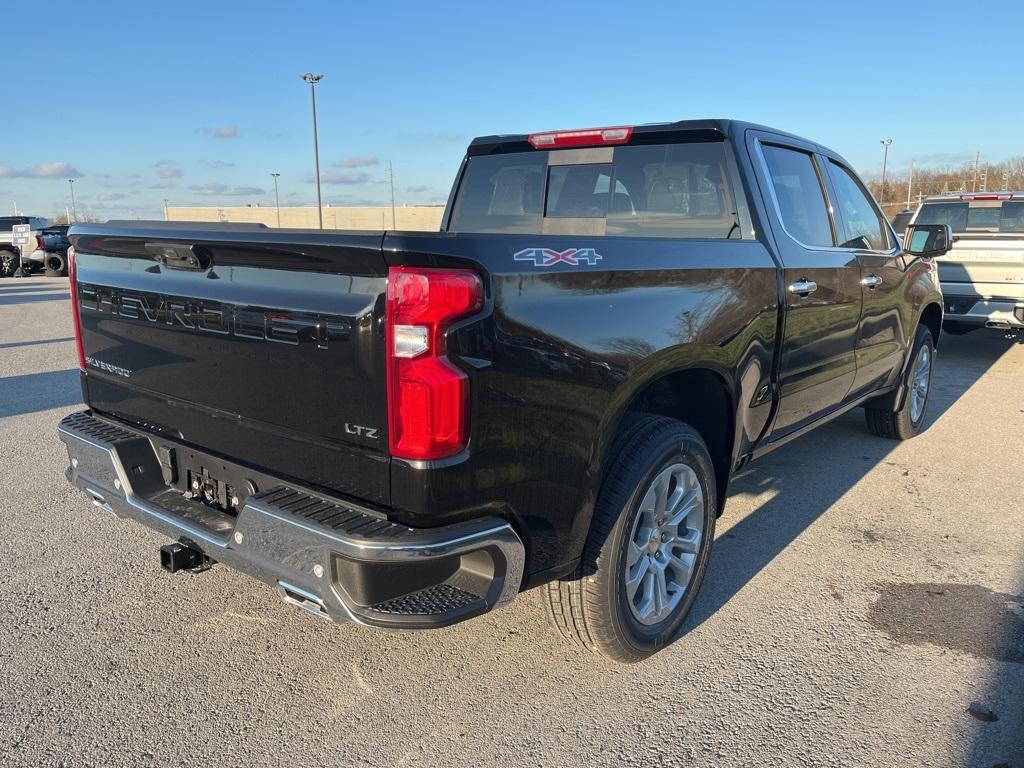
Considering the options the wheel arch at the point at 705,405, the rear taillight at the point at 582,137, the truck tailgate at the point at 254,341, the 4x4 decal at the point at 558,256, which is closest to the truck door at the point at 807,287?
the wheel arch at the point at 705,405

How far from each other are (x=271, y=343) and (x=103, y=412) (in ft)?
4.31

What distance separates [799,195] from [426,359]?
2.70 m

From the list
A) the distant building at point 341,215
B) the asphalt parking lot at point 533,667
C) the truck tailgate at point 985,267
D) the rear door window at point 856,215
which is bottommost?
the asphalt parking lot at point 533,667

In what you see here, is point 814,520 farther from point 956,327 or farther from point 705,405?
point 956,327

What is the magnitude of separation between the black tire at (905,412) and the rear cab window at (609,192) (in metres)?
2.84

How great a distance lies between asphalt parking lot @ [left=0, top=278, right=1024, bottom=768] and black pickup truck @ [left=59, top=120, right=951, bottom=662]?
32 cm

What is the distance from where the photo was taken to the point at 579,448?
2.39 m

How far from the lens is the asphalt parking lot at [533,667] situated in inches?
97.2

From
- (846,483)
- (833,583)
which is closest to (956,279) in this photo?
(846,483)

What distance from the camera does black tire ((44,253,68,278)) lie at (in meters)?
23.9

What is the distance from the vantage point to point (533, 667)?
2904 mm

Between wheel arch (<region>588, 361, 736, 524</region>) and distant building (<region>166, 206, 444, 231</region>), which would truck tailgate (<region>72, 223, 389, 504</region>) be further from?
distant building (<region>166, 206, 444, 231</region>)

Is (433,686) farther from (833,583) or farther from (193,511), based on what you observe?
(833,583)

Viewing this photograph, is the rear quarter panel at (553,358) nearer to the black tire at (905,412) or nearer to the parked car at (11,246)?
the black tire at (905,412)
